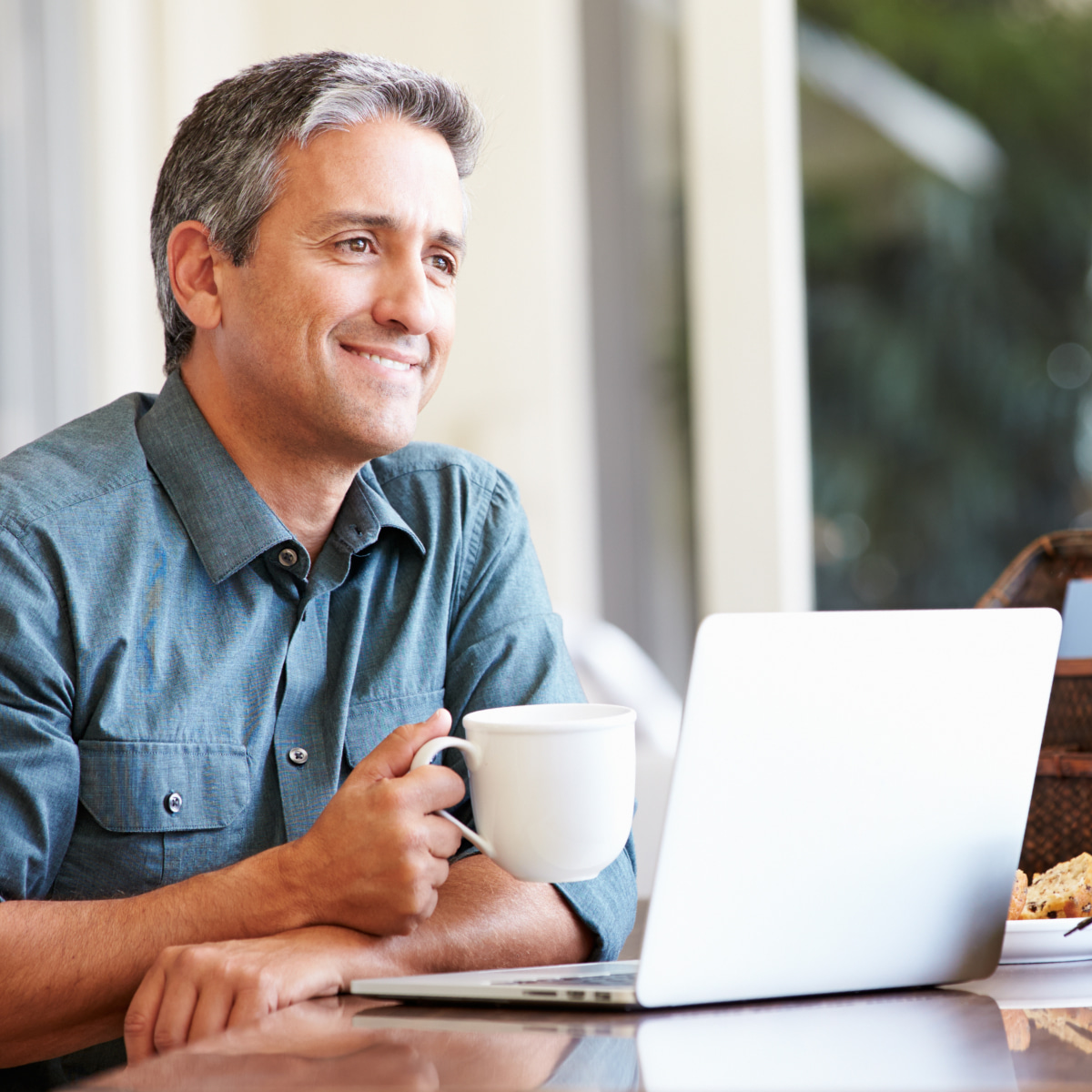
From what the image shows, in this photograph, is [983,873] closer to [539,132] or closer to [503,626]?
[503,626]

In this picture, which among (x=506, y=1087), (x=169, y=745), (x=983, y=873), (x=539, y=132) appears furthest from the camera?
(x=539, y=132)

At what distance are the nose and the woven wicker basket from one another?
0.58 meters

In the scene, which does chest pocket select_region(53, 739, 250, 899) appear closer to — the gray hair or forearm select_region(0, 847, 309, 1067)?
forearm select_region(0, 847, 309, 1067)

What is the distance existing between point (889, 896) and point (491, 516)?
650 millimetres

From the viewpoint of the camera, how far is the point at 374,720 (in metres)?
1.25

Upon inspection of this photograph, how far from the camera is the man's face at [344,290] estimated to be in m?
1.27

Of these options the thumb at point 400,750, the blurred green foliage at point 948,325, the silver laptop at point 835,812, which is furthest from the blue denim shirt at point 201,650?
the blurred green foliage at point 948,325

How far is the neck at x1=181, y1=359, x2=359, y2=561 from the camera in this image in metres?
1.33

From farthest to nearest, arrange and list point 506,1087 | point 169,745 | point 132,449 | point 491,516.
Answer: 1. point 491,516
2. point 132,449
3. point 169,745
4. point 506,1087

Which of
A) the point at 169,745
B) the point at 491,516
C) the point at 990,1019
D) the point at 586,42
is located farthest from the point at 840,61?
the point at 990,1019

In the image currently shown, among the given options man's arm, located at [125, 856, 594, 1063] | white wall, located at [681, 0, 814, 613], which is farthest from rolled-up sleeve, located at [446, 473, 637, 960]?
white wall, located at [681, 0, 814, 613]

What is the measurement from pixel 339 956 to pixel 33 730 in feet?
1.00

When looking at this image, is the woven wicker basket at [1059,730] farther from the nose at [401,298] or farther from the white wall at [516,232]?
the white wall at [516,232]

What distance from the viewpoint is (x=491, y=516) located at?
1.40 m
